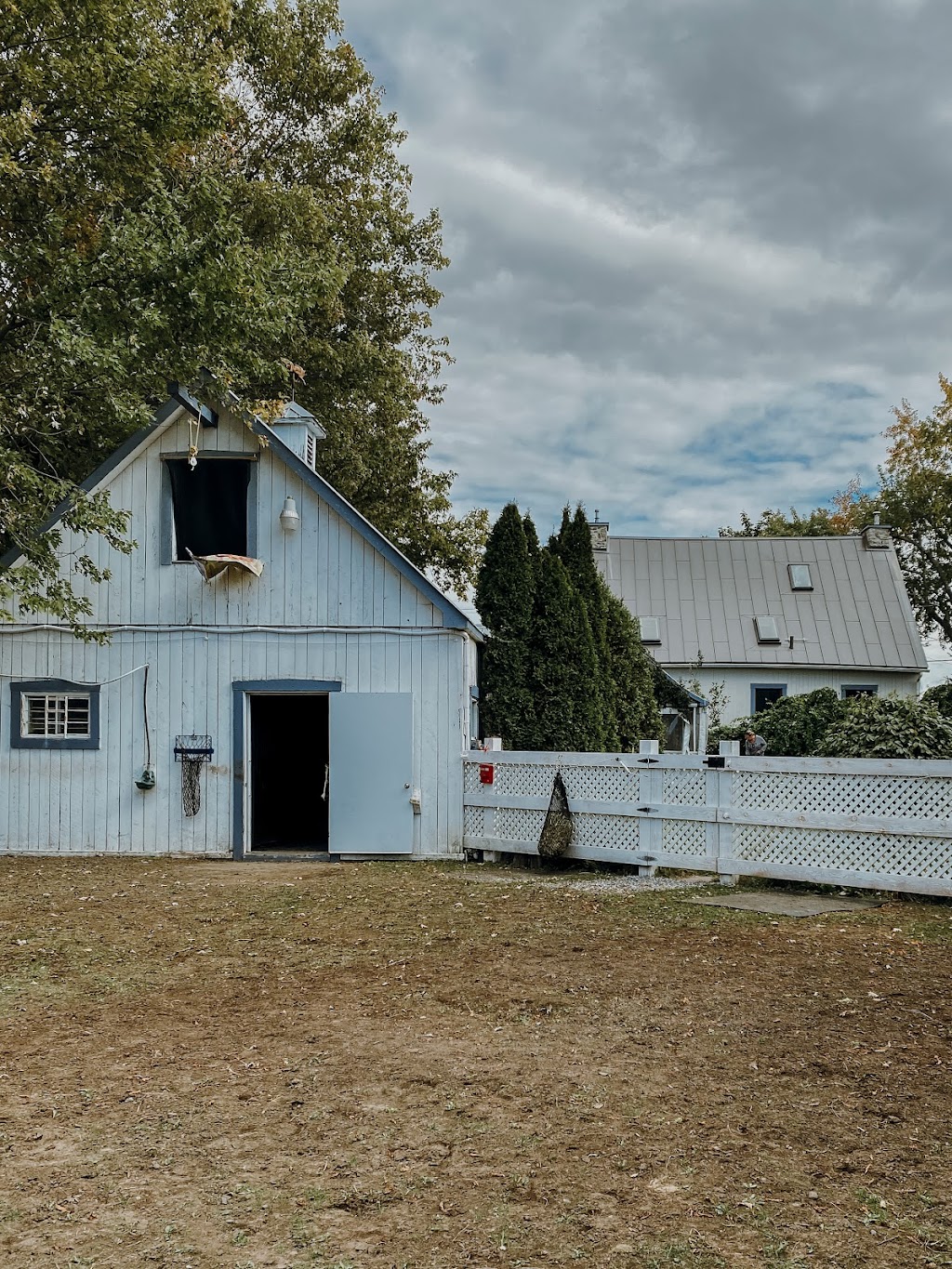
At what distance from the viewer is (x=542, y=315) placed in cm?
1568

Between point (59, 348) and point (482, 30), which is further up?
point (482, 30)

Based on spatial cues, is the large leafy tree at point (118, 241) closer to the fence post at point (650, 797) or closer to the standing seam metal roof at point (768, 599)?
the fence post at point (650, 797)

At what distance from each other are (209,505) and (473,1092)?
9.38 metres

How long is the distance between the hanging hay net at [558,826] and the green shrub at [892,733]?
3007mm

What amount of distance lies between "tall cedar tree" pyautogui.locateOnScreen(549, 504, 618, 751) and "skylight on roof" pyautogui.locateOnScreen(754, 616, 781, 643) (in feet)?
39.0

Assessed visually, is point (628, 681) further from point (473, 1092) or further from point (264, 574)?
point (473, 1092)

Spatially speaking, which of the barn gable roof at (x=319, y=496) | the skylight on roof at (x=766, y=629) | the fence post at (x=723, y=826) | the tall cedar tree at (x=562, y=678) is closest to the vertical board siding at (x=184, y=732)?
the barn gable roof at (x=319, y=496)

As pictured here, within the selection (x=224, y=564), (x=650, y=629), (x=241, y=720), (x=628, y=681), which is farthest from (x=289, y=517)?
(x=650, y=629)

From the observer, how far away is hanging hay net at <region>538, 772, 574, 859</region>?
1122 cm

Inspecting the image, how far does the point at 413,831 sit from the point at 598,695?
337 centimetres

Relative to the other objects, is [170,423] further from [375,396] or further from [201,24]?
[375,396]

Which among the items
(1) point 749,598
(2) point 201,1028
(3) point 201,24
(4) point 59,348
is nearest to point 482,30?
(4) point 59,348

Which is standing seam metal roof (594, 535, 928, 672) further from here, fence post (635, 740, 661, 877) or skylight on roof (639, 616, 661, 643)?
fence post (635, 740, 661, 877)

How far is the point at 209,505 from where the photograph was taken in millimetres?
12453
